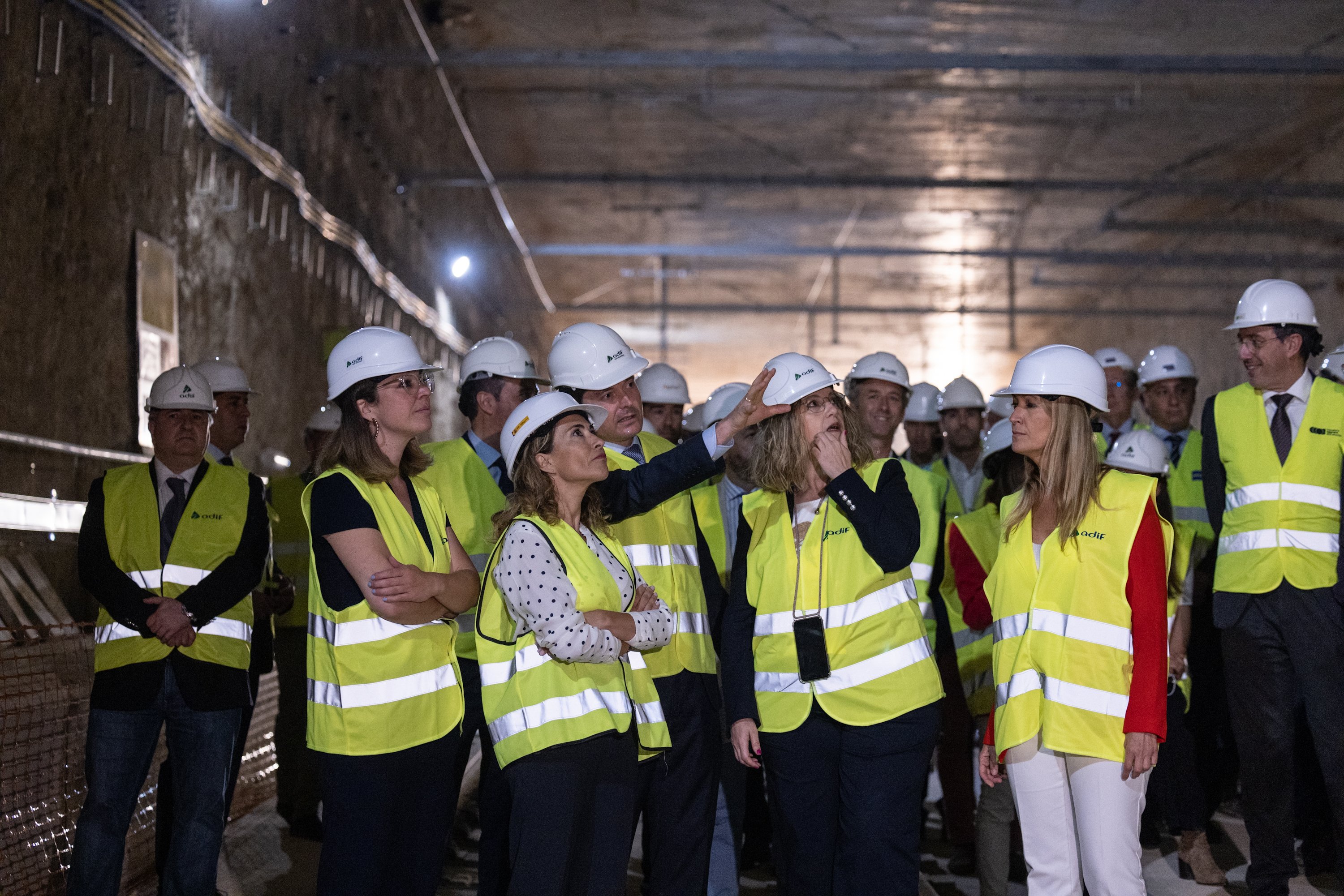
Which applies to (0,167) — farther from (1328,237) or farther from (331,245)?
(1328,237)

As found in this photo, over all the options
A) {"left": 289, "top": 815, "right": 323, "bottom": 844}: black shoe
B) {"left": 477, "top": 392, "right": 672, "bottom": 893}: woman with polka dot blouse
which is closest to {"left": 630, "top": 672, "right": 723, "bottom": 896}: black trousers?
{"left": 477, "top": 392, "right": 672, "bottom": 893}: woman with polka dot blouse

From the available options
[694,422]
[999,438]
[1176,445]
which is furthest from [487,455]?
[1176,445]

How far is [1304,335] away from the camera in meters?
4.56

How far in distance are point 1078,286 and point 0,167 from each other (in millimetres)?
18088

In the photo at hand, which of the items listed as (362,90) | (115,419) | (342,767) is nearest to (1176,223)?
(362,90)

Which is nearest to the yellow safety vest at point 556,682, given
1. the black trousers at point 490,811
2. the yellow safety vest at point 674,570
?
the yellow safety vest at point 674,570

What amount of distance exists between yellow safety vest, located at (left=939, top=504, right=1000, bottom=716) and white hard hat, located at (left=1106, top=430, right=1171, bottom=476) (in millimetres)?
689

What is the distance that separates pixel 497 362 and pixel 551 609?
183 cm

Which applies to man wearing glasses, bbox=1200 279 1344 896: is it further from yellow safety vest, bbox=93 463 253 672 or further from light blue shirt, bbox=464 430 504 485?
yellow safety vest, bbox=93 463 253 672

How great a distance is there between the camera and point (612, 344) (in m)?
3.75

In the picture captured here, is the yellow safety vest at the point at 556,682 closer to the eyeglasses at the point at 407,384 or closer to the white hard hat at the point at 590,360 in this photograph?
the eyeglasses at the point at 407,384

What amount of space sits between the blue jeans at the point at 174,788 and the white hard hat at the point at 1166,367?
4648 mm

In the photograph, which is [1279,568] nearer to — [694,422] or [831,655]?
[831,655]

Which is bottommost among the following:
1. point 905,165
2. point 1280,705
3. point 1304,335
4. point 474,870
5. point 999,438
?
point 474,870
